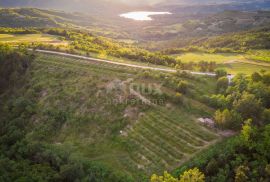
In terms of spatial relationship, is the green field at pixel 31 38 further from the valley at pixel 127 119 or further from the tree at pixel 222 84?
the tree at pixel 222 84

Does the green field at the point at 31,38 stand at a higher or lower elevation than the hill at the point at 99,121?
higher

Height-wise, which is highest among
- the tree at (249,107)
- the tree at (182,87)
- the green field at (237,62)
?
the green field at (237,62)

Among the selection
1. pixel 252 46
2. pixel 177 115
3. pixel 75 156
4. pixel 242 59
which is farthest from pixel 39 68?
pixel 252 46

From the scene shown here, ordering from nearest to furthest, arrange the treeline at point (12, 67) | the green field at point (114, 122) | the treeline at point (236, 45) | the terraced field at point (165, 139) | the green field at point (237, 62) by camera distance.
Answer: the terraced field at point (165, 139) → the green field at point (114, 122) → the treeline at point (12, 67) → the green field at point (237, 62) → the treeline at point (236, 45)

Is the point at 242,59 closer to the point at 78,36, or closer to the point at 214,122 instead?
the point at 214,122

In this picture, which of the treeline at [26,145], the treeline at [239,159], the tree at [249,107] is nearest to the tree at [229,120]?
the tree at [249,107]

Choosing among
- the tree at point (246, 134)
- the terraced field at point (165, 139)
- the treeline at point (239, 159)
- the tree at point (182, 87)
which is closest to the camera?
the treeline at point (239, 159)
